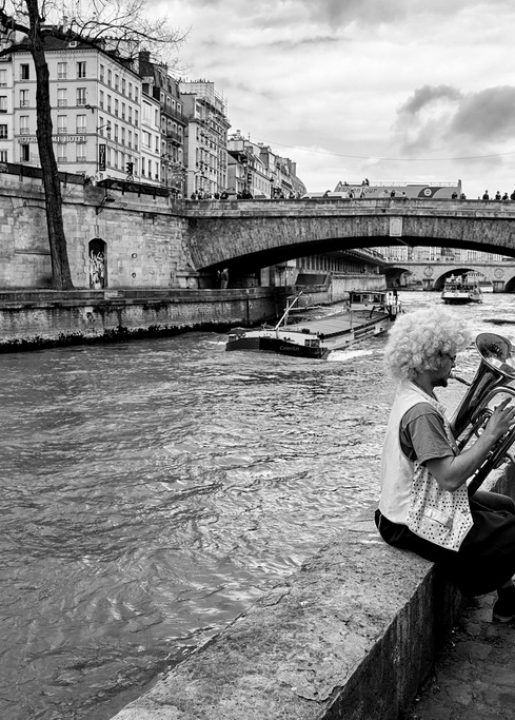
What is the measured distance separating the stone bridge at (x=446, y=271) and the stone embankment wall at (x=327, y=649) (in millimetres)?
83908

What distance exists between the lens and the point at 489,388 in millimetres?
3096

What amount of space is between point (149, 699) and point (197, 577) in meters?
3.54

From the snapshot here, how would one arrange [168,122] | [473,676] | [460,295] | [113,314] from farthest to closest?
1. [168,122]
2. [460,295]
3. [113,314]
4. [473,676]

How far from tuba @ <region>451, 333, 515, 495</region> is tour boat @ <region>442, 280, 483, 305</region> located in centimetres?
5166

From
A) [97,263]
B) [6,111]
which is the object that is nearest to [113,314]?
[97,263]

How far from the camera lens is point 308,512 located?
6871 millimetres

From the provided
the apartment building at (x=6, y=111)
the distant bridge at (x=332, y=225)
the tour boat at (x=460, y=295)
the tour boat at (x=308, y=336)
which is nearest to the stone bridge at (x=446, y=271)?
the tour boat at (x=460, y=295)

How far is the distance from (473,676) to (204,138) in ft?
248

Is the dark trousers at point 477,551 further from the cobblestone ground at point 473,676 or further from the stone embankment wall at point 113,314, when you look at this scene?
the stone embankment wall at point 113,314

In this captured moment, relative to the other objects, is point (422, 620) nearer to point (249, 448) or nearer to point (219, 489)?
point (219, 489)

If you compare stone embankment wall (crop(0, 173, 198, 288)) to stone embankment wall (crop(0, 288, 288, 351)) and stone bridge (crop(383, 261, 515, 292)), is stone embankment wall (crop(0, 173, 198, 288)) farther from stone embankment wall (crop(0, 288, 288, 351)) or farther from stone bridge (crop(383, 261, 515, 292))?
stone bridge (crop(383, 261, 515, 292))

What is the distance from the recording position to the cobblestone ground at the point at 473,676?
2.51 m

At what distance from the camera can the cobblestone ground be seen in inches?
98.8

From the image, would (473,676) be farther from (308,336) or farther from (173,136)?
(173,136)
